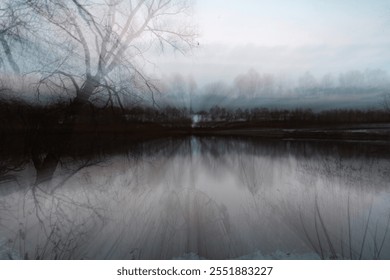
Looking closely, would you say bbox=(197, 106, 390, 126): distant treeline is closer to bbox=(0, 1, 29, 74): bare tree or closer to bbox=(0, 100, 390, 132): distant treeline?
bbox=(0, 100, 390, 132): distant treeline

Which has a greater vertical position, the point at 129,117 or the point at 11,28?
the point at 11,28

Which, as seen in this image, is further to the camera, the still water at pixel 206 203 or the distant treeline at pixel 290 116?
the distant treeline at pixel 290 116

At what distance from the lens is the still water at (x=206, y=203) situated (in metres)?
1.74

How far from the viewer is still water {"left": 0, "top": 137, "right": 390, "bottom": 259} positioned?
5.71 feet

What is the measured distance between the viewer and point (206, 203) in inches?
82.5

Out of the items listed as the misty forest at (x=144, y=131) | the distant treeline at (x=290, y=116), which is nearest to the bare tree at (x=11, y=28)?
the misty forest at (x=144, y=131)

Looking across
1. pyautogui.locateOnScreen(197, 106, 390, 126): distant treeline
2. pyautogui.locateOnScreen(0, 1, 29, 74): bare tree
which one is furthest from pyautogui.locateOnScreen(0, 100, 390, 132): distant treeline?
pyautogui.locateOnScreen(0, 1, 29, 74): bare tree

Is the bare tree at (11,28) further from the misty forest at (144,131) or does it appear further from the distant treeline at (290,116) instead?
the distant treeline at (290,116)

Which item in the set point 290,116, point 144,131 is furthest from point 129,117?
point 290,116

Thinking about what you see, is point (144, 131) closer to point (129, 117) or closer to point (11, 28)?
point (129, 117)

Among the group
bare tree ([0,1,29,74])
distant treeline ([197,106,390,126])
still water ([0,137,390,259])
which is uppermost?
bare tree ([0,1,29,74])

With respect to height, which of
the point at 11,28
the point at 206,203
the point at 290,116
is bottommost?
the point at 206,203

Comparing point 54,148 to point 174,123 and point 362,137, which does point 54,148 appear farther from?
point 362,137

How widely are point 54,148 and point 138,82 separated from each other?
1074 mm
